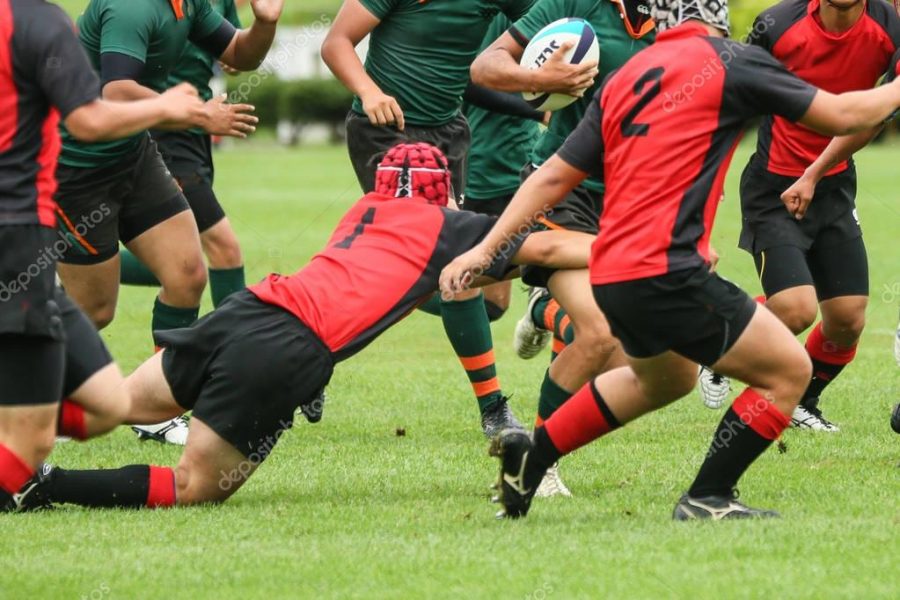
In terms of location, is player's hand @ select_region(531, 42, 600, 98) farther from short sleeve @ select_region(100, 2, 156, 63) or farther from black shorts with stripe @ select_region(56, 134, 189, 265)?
black shorts with stripe @ select_region(56, 134, 189, 265)

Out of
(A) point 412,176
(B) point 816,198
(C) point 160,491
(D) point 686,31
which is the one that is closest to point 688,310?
(D) point 686,31

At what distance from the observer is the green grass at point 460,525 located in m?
4.68

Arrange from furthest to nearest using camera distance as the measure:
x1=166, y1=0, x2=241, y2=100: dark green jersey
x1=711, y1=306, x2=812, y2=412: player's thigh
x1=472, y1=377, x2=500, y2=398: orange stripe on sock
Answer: x1=166, y1=0, x2=241, y2=100: dark green jersey → x1=472, y1=377, x2=500, y2=398: orange stripe on sock → x1=711, y1=306, x2=812, y2=412: player's thigh

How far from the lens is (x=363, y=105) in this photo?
761 cm

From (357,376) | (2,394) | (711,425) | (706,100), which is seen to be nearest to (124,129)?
(2,394)

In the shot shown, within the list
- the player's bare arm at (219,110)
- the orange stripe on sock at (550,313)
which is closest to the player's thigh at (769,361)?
the player's bare arm at (219,110)

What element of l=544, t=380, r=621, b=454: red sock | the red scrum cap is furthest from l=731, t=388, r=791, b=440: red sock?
the red scrum cap

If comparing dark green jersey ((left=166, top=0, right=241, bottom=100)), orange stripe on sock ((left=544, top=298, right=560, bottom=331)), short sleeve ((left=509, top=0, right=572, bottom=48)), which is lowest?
orange stripe on sock ((left=544, top=298, right=560, bottom=331))

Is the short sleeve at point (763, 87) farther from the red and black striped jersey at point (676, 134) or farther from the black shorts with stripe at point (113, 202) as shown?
the black shorts with stripe at point (113, 202)

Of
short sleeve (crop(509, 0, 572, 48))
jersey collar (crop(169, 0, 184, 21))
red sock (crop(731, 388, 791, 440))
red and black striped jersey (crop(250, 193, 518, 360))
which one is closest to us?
red sock (crop(731, 388, 791, 440))

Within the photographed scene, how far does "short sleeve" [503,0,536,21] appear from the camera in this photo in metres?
7.98

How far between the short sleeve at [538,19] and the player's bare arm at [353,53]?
0.76 metres

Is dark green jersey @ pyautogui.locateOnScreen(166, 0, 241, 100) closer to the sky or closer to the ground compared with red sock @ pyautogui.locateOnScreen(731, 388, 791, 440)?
closer to the ground

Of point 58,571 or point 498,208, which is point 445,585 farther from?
point 498,208
